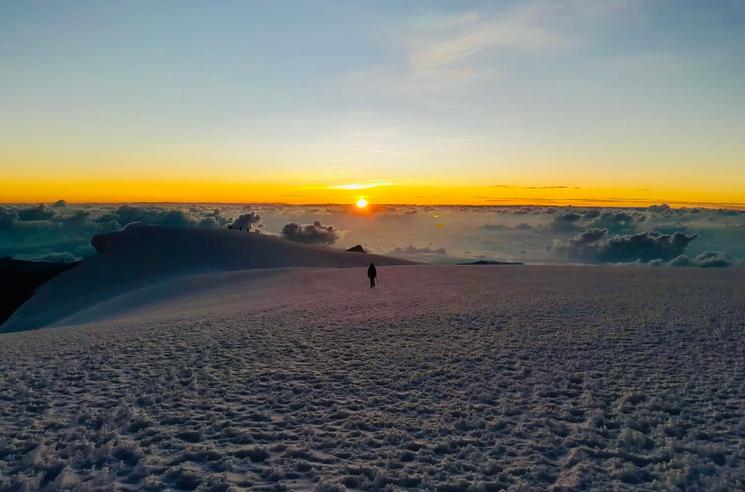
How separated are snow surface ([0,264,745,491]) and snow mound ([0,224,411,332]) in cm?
4935

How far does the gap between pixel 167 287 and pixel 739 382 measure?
4719cm

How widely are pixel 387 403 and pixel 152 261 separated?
239 feet

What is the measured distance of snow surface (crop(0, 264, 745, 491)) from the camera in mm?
7652

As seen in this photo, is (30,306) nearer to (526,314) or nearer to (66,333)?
(66,333)

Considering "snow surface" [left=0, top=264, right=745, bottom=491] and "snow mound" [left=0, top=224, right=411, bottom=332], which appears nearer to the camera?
"snow surface" [left=0, top=264, right=745, bottom=491]

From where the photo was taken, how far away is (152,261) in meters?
74.6

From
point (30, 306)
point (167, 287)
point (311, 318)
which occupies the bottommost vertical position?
point (30, 306)

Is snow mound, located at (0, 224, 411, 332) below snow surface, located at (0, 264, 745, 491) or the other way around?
below

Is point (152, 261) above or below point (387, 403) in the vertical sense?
below

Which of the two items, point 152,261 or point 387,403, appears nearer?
point 387,403

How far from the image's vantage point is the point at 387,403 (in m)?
10.6

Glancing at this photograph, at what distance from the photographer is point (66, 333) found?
22.3m

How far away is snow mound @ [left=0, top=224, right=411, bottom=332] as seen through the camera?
208 ft

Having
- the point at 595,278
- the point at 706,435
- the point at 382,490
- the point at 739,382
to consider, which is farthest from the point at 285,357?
the point at 595,278
